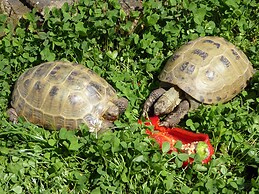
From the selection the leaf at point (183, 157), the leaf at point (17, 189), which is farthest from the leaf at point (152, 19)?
the leaf at point (17, 189)

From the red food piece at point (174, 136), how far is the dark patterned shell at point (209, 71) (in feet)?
1.37

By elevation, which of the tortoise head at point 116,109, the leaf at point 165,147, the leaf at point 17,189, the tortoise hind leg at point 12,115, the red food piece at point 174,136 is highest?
the leaf at point 165,147

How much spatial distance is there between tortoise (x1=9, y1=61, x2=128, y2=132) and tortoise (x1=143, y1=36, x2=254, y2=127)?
44 centimetres

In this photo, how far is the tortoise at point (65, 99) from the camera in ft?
17.2

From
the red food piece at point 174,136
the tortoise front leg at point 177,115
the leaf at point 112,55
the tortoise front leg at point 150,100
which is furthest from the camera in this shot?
the leaf at point 112,55

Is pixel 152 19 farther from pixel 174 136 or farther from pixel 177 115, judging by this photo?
pixel 174 136

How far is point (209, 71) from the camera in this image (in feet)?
17.8

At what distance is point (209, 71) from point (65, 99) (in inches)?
58.0

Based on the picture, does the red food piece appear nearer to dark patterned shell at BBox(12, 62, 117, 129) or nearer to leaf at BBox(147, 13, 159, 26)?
dark patterned shell at BBox(12, 62, 117, 129)

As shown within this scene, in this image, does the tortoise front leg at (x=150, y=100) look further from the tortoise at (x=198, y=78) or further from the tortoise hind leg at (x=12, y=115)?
the tortoise hind leg at (x=12, y=115)

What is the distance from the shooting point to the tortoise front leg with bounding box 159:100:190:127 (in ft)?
17.7

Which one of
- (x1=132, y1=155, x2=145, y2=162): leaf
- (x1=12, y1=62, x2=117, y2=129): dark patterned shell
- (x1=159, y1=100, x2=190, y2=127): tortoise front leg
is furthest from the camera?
(x1=159, y1=100, x2=190, y2=127): tortoise front leg

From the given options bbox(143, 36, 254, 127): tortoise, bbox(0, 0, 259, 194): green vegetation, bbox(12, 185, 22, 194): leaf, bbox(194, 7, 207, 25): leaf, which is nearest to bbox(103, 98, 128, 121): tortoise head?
bbox(0, 0, 259, 194): green vegetation

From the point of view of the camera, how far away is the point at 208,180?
4.53m
